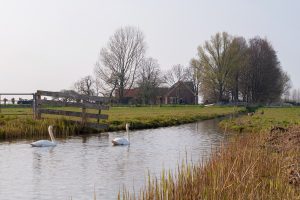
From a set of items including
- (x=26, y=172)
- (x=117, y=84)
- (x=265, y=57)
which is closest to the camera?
(x=26, y=172)

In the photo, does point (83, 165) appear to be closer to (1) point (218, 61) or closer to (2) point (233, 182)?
(2) point (233, 182)

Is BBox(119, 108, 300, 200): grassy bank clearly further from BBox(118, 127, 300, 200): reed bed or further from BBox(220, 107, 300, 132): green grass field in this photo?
BBox(220, 107, 300, 132): green grass field

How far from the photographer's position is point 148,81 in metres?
89.0

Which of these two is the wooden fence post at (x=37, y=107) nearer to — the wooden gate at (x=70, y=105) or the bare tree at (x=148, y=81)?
the wooden gate at (x=70, y=105)

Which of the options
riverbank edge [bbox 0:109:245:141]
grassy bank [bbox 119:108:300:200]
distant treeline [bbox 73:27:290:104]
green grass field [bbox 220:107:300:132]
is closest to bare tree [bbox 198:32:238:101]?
distant treeline [bbox 73:27:290:104]

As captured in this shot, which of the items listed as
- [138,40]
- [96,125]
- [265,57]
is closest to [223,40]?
[265,57]

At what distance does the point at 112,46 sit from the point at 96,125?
56.2m

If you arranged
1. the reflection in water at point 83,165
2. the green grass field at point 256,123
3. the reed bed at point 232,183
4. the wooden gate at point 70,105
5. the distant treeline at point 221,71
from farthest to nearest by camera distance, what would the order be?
the distant treeline at point 221,71 < the green grass field at point 256,123 < the wooden gate at point 70,105 < the reflection in water at point 83,165 < the reed bed at point 232,183

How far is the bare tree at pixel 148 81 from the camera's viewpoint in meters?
87.6

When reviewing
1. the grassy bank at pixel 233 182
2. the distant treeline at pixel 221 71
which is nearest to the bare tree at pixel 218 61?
the distant treeline at pixel 221 71

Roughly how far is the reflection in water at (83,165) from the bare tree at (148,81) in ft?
212

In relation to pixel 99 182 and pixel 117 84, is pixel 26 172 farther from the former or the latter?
pixel 117 84

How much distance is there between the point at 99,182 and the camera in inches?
429

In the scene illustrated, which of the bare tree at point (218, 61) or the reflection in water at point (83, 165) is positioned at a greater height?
the bare tree at point (218, 61)
